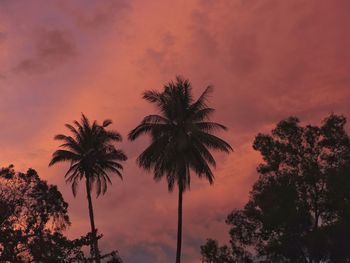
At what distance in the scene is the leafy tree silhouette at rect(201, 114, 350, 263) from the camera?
143 ft

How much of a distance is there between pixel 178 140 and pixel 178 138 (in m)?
0.29

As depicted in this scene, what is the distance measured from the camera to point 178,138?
42250 millimetres

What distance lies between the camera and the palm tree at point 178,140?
1654 inches

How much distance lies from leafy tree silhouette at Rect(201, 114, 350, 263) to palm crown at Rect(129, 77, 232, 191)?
184 inches

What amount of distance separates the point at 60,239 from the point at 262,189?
16.0 meters

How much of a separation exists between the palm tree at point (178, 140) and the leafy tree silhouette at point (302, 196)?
478 cm

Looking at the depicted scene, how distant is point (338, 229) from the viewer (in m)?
43.2

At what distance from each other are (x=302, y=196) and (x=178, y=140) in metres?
10.8

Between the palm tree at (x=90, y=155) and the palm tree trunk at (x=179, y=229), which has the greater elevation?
the palm tree at (x=90, y=155)

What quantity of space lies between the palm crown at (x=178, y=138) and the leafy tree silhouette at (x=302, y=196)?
4678 millimetres

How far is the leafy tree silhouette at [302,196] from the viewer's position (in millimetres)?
43594

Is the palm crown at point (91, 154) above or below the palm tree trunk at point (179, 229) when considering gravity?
above

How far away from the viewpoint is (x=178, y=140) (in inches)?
1654

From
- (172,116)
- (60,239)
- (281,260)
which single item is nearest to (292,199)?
(281,260)
